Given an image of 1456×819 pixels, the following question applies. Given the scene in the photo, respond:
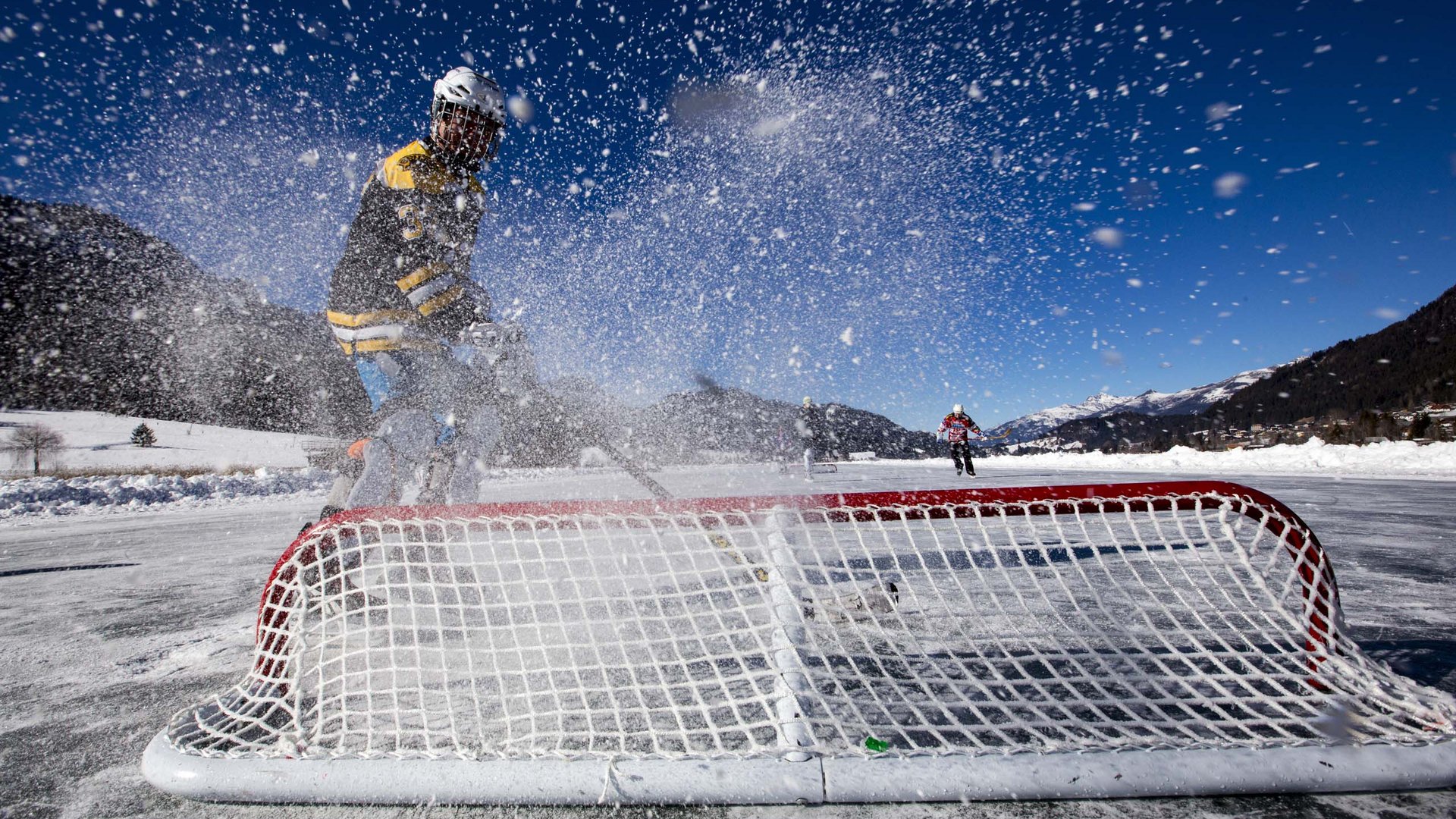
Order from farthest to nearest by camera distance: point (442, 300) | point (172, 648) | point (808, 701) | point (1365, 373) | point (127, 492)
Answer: point (1365, 373)
point (127, 492)
point (442, 300)
point (172, 648)
point (808, 701)

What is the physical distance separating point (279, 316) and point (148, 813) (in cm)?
9898

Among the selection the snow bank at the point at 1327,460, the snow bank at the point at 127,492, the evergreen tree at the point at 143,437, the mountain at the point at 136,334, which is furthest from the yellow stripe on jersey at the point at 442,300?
the evergreen tree at the point at 143,437

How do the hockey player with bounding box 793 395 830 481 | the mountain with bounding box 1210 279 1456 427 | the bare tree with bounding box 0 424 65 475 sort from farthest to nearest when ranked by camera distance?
the mountain with bounding box 1210 279 1456 427, the bare tree with bounding box 0 424 65 475, the hockey player with bounding box 793 395 830 481

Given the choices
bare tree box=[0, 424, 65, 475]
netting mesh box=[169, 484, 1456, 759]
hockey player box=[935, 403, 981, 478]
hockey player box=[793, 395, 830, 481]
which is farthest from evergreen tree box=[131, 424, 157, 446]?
netting mesh box=[169, 484, 1456, 759]

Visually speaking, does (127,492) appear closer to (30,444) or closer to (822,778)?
(822,778)

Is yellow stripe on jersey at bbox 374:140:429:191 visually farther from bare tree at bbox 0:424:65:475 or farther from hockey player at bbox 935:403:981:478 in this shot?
bare tree at bbox 0:424:65:475

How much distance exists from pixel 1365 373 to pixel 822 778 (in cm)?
9198

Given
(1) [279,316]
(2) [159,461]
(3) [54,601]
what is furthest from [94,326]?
(3) [54,601]

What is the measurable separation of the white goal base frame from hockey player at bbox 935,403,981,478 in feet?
46.1

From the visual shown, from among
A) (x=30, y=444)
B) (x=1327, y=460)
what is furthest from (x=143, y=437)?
(x=1327, y=460)

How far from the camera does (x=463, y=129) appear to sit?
3039 mm

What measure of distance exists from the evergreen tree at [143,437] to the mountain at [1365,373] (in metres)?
88.4

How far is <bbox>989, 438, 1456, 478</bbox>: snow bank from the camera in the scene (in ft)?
37.3

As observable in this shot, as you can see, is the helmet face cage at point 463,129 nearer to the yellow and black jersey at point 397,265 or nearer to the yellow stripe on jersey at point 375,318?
the yellow and black jersey at point 397,265
